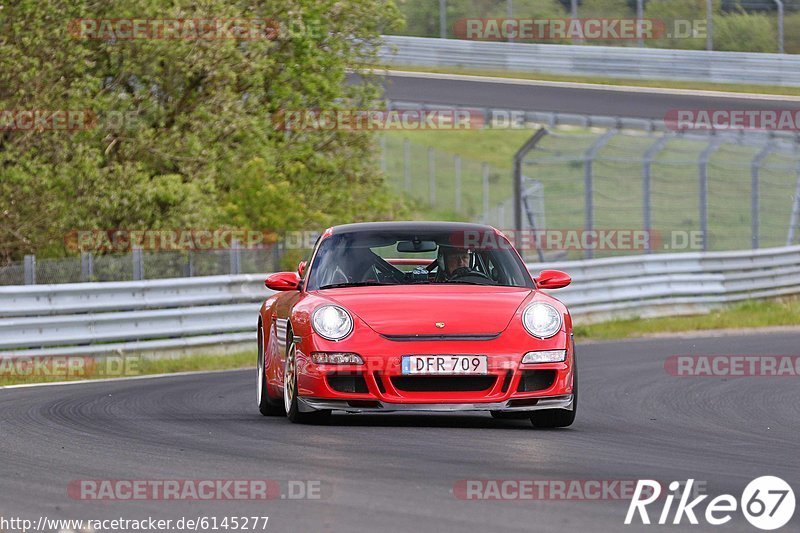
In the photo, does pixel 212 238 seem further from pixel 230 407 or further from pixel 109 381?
pixel 230 407

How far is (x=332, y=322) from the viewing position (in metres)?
9.21

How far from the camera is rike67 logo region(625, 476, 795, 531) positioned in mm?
5938

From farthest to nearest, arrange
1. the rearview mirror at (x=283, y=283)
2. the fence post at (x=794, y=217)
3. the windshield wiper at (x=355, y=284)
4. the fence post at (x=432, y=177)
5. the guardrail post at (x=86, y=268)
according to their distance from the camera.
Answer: the fence post at (x=432, y=177)
the fence post at (x=794, y=217)
the guardrail post at (x=86, y=268)
the rearview mirror at (x=283, y=283)
the windshield wiper at (x=355, y=284)

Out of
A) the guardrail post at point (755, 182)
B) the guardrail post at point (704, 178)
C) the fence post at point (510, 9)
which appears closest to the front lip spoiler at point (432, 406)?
the guardrail post at point (704, 178)

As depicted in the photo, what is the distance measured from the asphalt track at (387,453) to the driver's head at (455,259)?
98cm

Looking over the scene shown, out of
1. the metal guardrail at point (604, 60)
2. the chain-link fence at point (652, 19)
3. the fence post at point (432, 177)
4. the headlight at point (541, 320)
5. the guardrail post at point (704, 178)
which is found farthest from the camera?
the fence post at point (432, 177)

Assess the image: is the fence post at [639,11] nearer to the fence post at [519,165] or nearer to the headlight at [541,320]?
the fence post at [519,165]

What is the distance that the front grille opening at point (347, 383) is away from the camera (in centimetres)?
908

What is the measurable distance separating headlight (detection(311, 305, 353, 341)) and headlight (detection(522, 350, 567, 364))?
1038 mm

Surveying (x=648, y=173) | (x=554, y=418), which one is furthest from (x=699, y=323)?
(x=554, y=418)

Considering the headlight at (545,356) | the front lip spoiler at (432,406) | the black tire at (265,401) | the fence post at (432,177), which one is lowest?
the fence post at (432,177)

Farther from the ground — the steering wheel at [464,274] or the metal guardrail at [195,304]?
the steering wheel at [464,274]

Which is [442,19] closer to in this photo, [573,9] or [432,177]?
[573,9]

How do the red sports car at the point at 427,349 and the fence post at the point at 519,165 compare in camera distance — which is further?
the fence post at the point at 519,165
